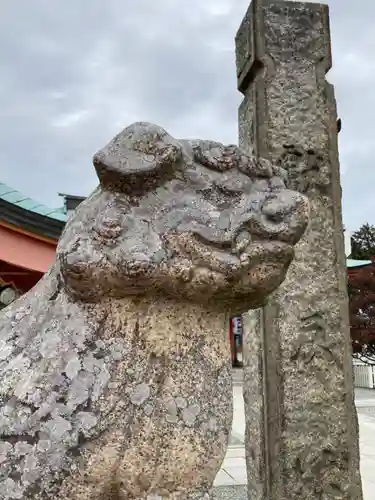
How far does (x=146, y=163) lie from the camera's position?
87 cm

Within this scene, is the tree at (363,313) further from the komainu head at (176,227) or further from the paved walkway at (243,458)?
the komainu head at (176,227)

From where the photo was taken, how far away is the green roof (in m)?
4.30

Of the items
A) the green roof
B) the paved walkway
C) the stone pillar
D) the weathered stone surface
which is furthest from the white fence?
the weathered stone surface

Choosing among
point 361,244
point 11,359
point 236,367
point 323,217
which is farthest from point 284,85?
point 361,244

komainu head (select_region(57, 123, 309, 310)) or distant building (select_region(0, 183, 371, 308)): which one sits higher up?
distant building (select_region(0, 183, 371, 308))

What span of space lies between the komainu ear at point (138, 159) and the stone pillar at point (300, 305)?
157cm

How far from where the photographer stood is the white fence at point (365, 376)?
12227 mm

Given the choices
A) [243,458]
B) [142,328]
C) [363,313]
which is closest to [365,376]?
[363,313]

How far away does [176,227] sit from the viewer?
0.86 metres

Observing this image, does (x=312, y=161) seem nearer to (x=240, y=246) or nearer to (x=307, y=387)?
(x=307, y=387)

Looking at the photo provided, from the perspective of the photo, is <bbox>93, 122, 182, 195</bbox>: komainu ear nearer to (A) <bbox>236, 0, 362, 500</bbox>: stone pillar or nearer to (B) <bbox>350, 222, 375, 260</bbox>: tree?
→ (A) <bbox>236, 0, 362, 500</bbox>: stone pillar

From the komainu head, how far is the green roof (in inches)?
137

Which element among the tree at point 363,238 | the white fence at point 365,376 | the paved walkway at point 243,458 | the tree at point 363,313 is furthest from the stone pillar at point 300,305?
the tree at point 363,238

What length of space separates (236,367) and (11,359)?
61.4ft
